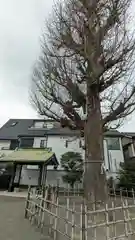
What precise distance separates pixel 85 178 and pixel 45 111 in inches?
184

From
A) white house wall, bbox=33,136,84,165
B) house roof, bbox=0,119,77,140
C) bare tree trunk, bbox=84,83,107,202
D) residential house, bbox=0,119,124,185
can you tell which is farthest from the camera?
house roof, bbox=0,119,77,140

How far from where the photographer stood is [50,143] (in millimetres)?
22641

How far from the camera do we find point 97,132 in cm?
823

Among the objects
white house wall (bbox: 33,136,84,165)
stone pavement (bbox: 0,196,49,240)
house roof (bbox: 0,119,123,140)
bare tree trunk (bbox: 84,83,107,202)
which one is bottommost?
stone pavement (bbox: 0,196,49,240)

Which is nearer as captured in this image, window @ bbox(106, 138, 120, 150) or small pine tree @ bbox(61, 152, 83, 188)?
small pine tree @ bbox(61, 152, 83, 188)

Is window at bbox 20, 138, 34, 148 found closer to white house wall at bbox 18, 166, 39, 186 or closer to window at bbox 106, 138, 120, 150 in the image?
white house wall at bbox 18, 166, 39, 186

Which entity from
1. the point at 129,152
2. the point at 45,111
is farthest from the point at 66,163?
the point at 45,111

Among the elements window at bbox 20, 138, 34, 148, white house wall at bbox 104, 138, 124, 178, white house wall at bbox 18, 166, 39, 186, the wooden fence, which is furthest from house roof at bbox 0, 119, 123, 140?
the wooden fence

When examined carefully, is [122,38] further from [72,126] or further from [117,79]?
[72,126]

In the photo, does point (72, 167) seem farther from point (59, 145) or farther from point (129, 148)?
point (129, 148)

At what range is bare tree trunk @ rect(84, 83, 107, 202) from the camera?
754cm

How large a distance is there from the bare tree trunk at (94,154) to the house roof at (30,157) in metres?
8.09

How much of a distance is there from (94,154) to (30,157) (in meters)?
9.57

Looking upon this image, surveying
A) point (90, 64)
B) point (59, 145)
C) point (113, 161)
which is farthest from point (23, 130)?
point (90, 64)
